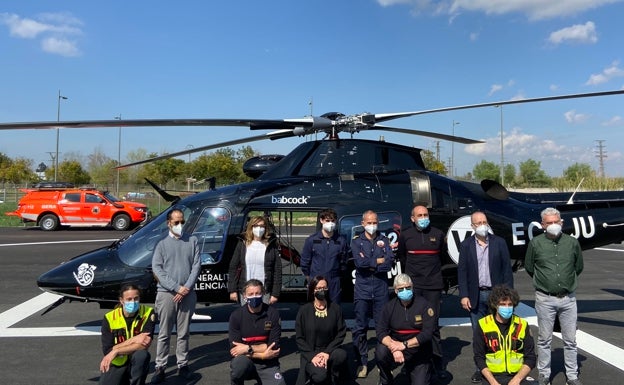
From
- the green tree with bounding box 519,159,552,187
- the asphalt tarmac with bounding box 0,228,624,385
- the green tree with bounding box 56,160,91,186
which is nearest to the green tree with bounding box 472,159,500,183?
the green tree with bounding box 519,159,552,187

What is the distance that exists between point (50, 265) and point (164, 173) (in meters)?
38.5

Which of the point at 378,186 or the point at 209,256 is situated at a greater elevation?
the point at 378,186

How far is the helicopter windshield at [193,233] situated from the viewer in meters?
6.47

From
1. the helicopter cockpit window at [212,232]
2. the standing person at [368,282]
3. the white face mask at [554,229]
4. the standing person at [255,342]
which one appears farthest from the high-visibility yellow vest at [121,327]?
the white face mask at [554,229]

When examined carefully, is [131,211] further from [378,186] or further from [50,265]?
[378,186]

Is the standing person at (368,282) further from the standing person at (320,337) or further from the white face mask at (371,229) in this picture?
the standing person at (320,337)

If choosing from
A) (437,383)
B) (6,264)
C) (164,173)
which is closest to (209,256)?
(437,383)

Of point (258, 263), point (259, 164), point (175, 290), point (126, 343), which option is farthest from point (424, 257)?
point (259, 164)

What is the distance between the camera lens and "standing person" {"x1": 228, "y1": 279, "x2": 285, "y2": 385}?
14.6 feet

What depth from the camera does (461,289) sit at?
17.8 ft

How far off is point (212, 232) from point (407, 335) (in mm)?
3246

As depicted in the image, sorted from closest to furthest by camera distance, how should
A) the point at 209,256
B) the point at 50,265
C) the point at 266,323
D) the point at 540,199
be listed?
the point at 266,323 < the point at 209,256 < the point at 540,199 < the point at 50,265

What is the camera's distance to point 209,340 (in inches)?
266

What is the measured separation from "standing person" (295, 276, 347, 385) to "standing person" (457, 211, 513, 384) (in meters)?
1.62
